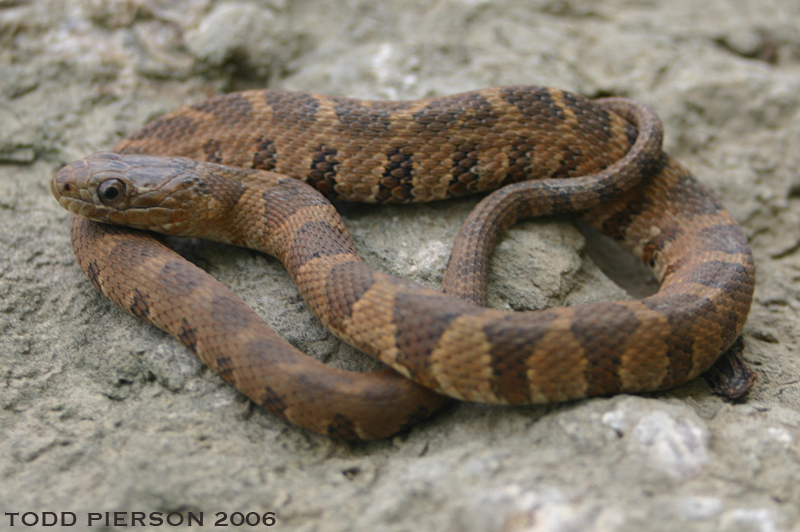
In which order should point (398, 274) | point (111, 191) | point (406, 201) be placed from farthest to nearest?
1. point (406, 201)
2. point (398, 274)
3. point (111, 191)

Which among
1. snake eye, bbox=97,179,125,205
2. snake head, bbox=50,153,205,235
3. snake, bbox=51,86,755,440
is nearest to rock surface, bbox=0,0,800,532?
snake, bbox=51,86,755,440

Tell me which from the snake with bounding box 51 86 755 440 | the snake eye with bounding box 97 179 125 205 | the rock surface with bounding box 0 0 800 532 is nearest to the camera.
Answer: the rock surface with bounding box 0 0 800 532

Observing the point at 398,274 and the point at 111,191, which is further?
the point at 398,274

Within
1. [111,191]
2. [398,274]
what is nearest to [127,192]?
[111,191]

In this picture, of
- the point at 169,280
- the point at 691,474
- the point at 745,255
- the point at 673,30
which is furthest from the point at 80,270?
the point at 673,30

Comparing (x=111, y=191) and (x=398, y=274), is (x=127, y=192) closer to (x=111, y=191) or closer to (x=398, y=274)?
(x=111, y=191)

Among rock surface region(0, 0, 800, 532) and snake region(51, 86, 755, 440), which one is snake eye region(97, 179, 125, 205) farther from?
rock surface region(0, 0, 800, 532)

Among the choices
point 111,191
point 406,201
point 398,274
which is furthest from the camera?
point 406,201

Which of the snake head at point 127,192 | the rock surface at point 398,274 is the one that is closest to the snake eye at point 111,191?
the snake head at point 127,192

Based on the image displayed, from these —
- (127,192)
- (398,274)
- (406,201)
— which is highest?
(127,192)
